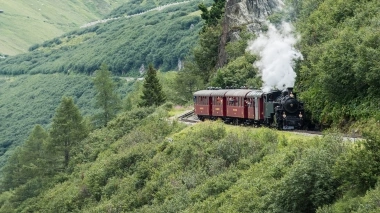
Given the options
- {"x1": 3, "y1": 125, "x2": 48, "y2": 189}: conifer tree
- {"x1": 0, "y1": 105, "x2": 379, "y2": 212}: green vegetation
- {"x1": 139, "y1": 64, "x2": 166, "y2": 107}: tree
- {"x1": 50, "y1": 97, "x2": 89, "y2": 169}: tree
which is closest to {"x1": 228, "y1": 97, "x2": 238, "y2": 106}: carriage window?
{"x1": 0, "y1": 105, "x2": 379, "y2": 212}: green vegetation

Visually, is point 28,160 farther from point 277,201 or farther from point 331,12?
point 277,201

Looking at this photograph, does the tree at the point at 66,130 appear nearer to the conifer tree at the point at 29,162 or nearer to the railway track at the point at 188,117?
the conifer tree at the point at 29,162

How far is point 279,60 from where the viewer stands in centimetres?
4941

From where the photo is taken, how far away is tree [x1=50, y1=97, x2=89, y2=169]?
73.2m

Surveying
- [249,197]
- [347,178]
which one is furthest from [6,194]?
[347,178]

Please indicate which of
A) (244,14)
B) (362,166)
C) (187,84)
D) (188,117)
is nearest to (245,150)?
(362,166)

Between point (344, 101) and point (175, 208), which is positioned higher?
point (344, 101)

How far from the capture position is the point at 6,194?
85.8 metres

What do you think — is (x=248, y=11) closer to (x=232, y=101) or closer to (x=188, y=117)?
(x=188, y=117)

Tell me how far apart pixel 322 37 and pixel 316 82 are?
7.60 m

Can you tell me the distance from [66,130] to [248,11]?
22.9 m

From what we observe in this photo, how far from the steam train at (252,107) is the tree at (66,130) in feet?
60.0

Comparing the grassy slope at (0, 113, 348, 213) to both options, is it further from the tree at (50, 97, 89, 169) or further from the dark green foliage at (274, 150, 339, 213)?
the tree at (50, 97, 89, 169)

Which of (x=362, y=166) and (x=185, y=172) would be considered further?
(x=185, y=172)
